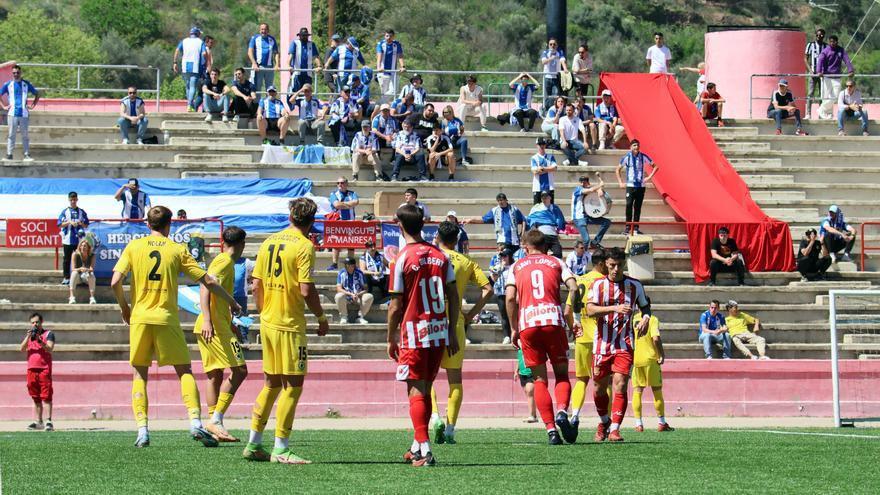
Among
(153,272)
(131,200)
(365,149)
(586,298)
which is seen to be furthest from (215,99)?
(153,272)

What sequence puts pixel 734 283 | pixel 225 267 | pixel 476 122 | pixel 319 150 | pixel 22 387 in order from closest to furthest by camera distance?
pixel 225 267, pixel 22 387, pixel 734 283, pixel 319 150, pixel 476 122

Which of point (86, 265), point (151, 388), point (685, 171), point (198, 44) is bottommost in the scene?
point (151, 388)

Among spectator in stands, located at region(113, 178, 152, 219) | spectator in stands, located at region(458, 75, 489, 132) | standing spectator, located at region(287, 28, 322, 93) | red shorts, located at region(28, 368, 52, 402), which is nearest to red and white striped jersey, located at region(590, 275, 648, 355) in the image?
red shorts, located at region(28, 368, 52, 402)

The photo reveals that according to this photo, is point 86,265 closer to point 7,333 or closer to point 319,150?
point 7,333

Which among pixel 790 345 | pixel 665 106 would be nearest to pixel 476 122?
pixel 665 106

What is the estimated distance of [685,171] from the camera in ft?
93.6

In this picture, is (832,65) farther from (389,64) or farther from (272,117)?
(272,117)

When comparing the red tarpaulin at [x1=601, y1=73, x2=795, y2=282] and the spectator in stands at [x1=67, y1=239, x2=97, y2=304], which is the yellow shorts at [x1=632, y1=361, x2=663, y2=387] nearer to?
the red tarpaulin at [x1=601, y1=73, x2=795, y2=282]

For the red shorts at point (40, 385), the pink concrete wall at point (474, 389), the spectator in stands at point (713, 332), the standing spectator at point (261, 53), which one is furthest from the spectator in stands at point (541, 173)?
the red shorts at point (40, 385)

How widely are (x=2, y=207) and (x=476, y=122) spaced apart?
1017 cm

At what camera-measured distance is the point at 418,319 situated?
34.1ft

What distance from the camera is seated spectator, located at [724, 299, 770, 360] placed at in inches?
893

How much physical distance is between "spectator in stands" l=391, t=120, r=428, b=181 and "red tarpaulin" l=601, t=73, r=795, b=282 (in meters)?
4.73

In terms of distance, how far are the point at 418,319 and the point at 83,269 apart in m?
13.4
